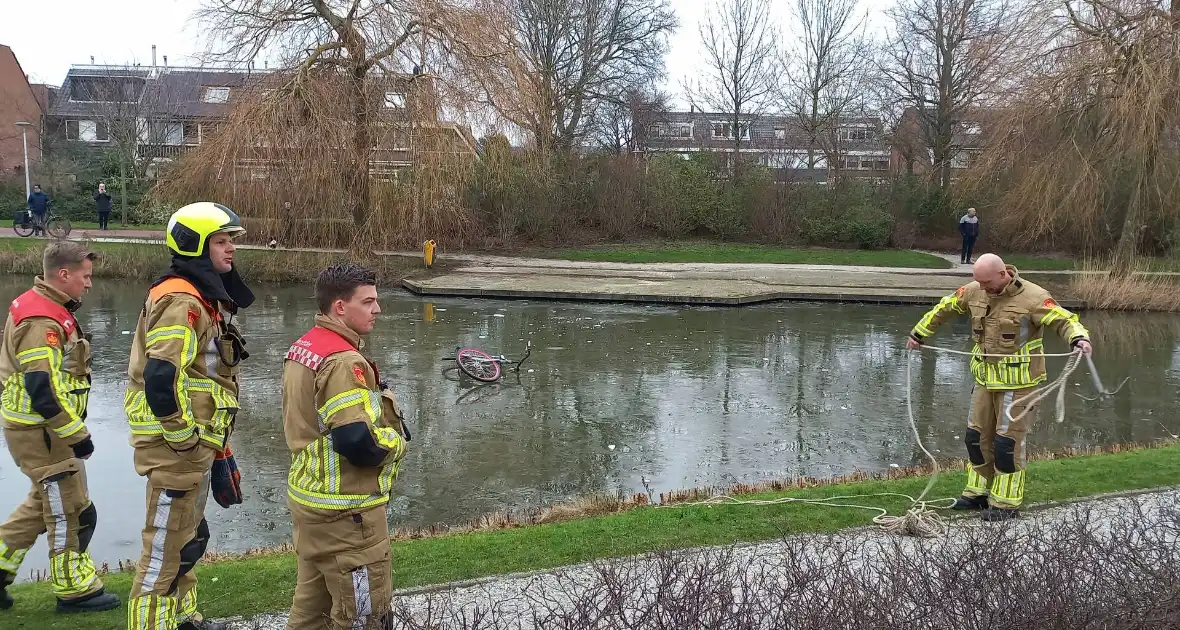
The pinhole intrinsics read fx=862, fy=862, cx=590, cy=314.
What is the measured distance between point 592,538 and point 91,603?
284 centimetres

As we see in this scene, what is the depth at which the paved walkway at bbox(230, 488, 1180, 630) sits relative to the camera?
3172mm

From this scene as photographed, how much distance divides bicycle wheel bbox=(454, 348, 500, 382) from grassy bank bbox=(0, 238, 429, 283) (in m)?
11.2

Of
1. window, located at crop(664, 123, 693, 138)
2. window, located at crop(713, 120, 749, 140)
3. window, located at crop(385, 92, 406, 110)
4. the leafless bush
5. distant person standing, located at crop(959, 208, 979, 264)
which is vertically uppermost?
window, located at crop(664, 123, 693, 138)

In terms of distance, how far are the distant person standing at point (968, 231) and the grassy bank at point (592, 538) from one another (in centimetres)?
2103

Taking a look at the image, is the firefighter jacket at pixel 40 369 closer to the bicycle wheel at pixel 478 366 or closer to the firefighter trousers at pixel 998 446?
the firefighter trousers at pixel 998 446

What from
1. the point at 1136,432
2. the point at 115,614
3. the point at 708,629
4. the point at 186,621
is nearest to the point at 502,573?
the point at 186,621

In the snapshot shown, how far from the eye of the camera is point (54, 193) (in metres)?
33.8

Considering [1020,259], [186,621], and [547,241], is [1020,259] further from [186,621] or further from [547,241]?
[186,621]

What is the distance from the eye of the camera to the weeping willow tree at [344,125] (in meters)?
21.2

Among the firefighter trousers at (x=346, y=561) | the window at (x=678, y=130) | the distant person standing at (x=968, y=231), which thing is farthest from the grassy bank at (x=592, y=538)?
the window at (x=678, y=130)

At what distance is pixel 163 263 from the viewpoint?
2255 cm

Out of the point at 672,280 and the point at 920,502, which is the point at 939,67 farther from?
the point at 920,502

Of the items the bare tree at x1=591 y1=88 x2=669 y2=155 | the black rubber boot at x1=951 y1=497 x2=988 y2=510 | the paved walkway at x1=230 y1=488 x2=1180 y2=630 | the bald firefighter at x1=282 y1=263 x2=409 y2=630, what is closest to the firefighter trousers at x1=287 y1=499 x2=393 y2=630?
the bald firefighter at x1=282 y1=263 x2=409 y2=630

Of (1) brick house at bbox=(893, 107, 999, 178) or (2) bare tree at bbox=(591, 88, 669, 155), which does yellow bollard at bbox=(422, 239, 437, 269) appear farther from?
(1) brick house at bbox=(893, 107, 999, 178)
